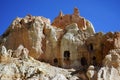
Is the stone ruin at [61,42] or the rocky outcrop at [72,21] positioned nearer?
the stone ruin at [61,42]

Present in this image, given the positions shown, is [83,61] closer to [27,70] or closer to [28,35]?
[28,35]

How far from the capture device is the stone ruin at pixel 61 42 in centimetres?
8002

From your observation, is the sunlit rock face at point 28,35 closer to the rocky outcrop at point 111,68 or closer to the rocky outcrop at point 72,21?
the rocky outcrop at point 72,21

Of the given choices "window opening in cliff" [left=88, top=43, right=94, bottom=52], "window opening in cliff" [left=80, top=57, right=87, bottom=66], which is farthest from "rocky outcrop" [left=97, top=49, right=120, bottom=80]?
"window opening in cliff" [left=80, top=57, right=87, bottom=66]

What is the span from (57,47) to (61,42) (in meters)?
1.16

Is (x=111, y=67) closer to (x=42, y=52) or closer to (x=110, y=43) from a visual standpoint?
(x=110, y=43)

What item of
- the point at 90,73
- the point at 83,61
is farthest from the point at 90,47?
the point at 90,73

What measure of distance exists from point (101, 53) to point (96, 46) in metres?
1.63

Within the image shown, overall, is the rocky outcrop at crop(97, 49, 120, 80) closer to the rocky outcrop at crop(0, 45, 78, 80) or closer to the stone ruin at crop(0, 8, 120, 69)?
the rocky outcrop at crop(0, 45, 78, 80)

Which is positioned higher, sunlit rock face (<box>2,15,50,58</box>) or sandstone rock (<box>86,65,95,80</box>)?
sunlit rock face (<box>2,15,50,58</box>)

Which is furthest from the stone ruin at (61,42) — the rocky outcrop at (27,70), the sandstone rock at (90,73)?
the sandstone rock at (90,73)

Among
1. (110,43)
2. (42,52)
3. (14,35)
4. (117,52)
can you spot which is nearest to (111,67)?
(117,52)

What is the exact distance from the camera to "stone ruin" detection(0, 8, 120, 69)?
263ft

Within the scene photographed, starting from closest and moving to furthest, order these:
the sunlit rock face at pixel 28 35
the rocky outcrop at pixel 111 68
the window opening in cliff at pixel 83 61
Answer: the rocky outcrop at pixel 111 68 → the window opening in cliff at pixel 83 61 → the sunlit rock face at pixel 28 35
